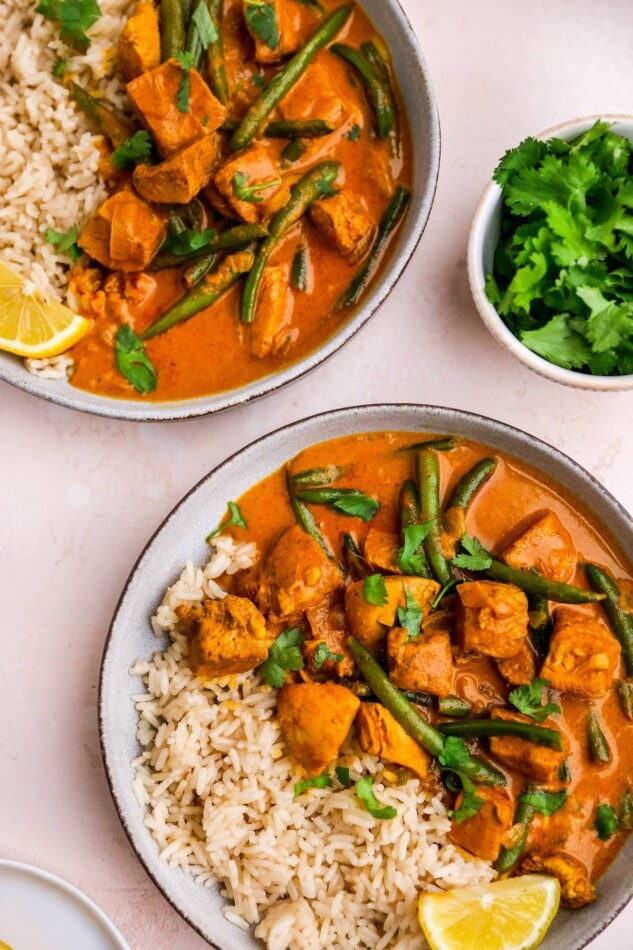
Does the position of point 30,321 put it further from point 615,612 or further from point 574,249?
point 615,612

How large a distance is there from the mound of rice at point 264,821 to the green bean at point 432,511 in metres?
0.61

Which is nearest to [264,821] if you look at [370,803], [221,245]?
[370,803]

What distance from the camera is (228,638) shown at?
2.90m

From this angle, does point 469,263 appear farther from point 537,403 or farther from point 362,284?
point 537,403

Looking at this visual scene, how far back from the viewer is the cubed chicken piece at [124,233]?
302cm

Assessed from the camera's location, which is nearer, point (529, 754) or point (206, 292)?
point (529, 754)

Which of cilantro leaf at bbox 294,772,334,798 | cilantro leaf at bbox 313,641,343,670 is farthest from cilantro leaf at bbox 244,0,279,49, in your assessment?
cilantro leaf at bbox 294,772,334,798

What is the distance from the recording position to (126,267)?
10.3 feet

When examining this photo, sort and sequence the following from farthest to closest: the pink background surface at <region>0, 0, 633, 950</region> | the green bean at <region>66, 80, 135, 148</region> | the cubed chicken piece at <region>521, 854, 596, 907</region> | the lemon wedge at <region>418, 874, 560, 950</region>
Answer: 1. the pink background surface at <region>0, 0, 633, 950</region>
2. the green bean at <region>66, 80, 135, 148</region>
3. the cubed chicken piece at <region>521, 854, 596, 907</region>
4. the lemon wedge at <region>418, 874, 560, 950</region>

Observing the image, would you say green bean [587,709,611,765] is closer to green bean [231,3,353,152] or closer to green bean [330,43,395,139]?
green bean [330,43,395,139]

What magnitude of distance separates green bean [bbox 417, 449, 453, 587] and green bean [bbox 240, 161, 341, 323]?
0.78 metres

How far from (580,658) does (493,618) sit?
32 cm

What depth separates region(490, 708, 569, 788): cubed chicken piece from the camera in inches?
116

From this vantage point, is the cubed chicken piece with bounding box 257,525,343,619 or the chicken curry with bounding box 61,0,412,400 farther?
the chicken curry with bounding box 61,0,412,400
